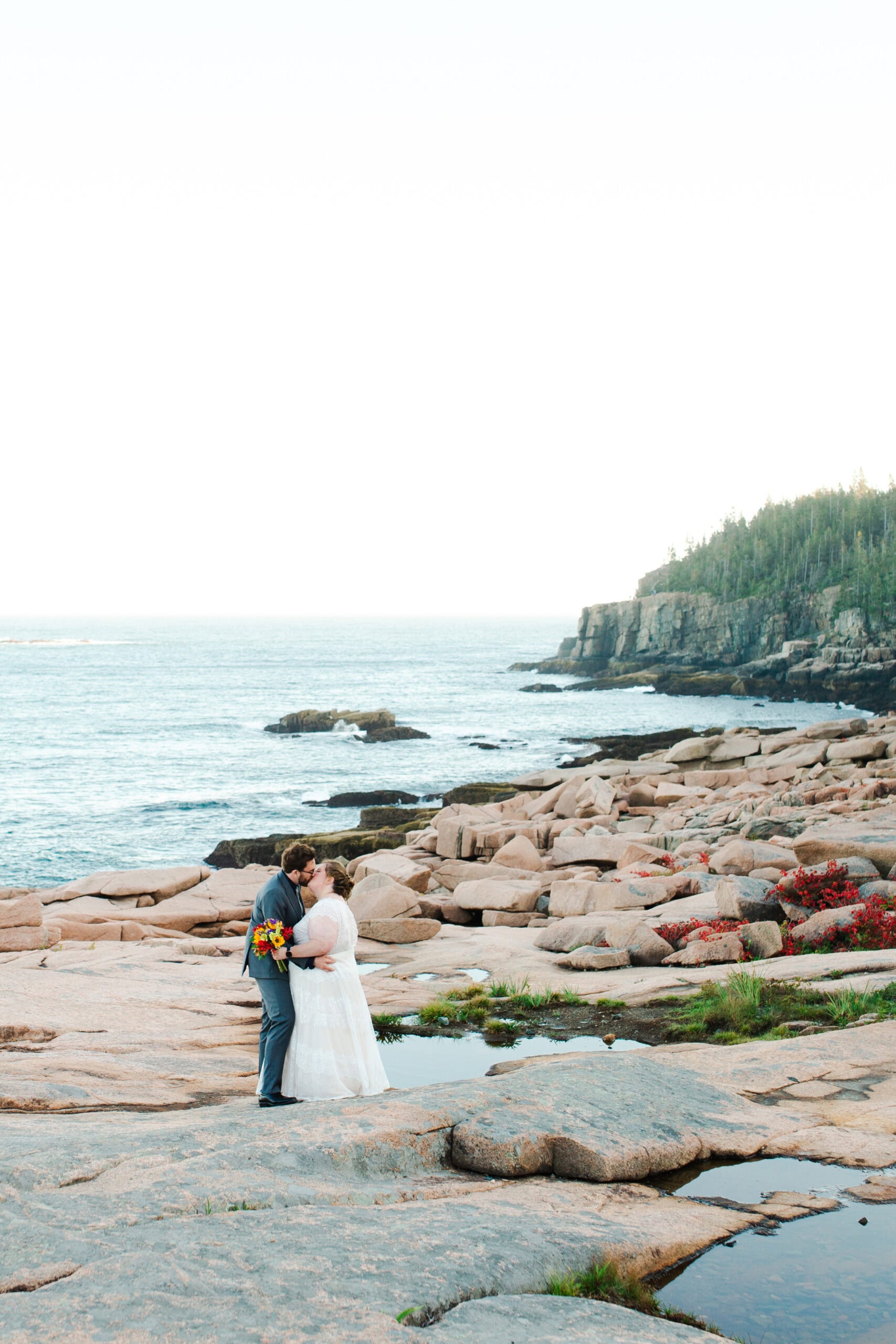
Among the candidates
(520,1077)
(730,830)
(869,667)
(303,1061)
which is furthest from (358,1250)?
(869,667)

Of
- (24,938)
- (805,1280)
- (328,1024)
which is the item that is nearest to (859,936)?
(328,1024)

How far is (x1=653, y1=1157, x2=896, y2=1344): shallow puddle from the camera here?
171 inches

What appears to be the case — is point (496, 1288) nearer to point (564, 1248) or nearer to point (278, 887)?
point (564, 1248)

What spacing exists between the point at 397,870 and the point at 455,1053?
10.6 m

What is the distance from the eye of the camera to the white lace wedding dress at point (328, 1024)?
23.2 feet

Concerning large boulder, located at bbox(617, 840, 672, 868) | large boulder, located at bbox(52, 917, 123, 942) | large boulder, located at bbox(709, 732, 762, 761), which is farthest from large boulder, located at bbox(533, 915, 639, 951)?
large boulder, located at bbox(709, 732, 762, 761)

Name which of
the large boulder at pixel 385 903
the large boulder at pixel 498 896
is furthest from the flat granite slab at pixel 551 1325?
the large boulder at pixel 498 896

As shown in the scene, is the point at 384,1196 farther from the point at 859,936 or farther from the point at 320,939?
the point at 859,936

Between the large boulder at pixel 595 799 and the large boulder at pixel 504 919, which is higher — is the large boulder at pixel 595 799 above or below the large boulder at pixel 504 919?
above

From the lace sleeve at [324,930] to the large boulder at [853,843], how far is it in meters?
9.83

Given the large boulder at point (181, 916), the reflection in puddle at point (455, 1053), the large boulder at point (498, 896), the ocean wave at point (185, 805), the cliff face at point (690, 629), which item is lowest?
the ocean wave at point (185, 805)

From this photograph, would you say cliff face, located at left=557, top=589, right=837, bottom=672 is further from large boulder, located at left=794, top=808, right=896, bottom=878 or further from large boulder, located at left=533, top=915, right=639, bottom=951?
large boulder, located at left=533, top=915, right=639, bottom=951

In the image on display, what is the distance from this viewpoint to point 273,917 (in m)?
7.16

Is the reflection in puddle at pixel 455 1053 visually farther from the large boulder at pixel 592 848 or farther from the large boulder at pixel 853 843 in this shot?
the large boulder at pixel 592 848
